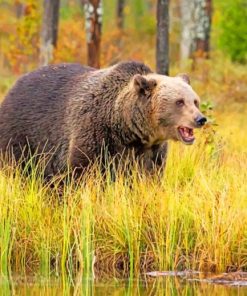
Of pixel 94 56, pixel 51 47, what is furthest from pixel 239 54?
pixel 94 56

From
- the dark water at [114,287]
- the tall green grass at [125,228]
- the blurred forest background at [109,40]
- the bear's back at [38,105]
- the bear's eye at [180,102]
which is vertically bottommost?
the blurred forest background at [109,40]

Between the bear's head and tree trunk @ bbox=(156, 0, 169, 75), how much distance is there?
225 inches

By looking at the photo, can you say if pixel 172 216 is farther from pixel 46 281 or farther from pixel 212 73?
pixel 212 73

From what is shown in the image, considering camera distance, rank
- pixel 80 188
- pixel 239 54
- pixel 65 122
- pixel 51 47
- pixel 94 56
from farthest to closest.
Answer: pixel 239 54, pixel 51 47, pixel 94 56, pixel 65 122, pixel 80 188

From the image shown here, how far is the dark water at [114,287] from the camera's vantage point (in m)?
8.62

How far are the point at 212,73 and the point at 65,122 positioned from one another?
37.7ft

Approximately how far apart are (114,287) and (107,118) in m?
2.52

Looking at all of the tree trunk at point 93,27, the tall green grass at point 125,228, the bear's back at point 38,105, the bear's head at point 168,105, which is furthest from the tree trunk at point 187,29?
the tall green grass at point 125,228

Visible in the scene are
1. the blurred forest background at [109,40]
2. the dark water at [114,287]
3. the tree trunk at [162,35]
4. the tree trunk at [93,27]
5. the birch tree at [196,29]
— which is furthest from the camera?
the birch tree at [196,29]

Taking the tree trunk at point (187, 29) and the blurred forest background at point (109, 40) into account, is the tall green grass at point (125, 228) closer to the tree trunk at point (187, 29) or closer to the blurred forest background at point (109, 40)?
the blurred forest background at point (109, 40)

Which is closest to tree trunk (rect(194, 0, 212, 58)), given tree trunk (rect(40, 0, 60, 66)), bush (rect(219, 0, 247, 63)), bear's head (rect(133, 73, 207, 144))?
bush (rect(219, 0, 247, 63))

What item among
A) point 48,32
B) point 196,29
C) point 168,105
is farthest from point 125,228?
point 196,29

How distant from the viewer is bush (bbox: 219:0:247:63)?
27062 mm

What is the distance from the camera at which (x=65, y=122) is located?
36.9 feet
